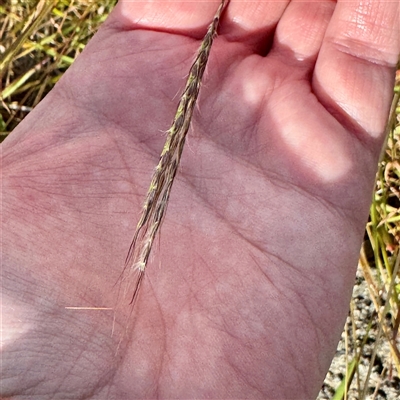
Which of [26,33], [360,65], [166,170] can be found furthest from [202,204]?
[26,33]

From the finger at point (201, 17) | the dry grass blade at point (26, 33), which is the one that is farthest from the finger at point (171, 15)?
the dry grass blade at point (26, 33)

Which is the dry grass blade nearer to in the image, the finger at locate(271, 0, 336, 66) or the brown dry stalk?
the finger at locate(271, 0, 336, 66)

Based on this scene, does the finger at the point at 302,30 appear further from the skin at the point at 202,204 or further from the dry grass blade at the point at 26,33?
the dry grass blade at the point at 26,33

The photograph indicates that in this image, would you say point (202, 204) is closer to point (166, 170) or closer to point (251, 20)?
point (166, 170)

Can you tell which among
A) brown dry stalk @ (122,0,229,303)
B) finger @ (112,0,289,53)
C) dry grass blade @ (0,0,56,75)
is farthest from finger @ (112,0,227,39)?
brown dry stalk @ (122,0,229,303)

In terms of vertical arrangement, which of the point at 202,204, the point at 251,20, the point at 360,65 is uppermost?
the point at 251,20

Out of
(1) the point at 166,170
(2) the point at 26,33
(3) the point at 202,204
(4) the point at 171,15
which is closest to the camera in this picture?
(1) the point at 166,170

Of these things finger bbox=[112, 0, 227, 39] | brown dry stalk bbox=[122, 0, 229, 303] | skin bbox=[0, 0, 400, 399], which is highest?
finger bbox=[112, 0, 227, 39]

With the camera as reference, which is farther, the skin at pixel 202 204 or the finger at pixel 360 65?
the finger at pixel 360 65
